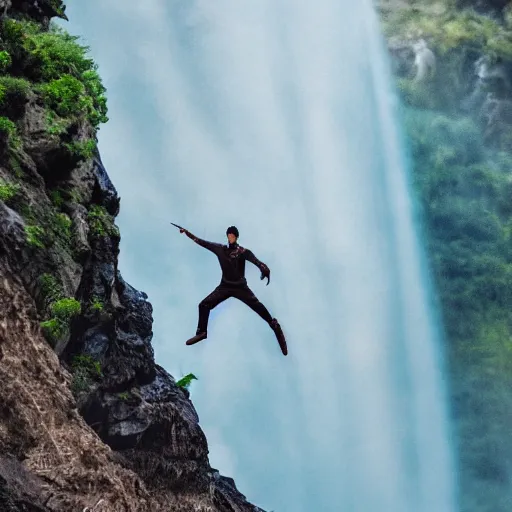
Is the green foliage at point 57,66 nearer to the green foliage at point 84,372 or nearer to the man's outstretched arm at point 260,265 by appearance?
the green foliage at point 84,372

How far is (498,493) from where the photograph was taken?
187ft

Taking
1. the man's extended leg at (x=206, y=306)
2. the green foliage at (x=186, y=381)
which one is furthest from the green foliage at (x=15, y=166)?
the green foliage at (x=186, y=381)

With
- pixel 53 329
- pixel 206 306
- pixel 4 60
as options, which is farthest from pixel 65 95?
pixel 206 306

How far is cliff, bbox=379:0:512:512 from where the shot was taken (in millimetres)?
57438

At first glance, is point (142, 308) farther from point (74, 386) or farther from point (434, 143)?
point (434, 143)

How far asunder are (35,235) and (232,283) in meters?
3.97

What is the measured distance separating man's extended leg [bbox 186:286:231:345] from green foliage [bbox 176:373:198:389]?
7435 mm

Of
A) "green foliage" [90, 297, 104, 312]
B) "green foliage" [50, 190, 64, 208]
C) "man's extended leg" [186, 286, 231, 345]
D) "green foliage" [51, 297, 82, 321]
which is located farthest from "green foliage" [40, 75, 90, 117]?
"man's extended leg" [186, 286, 231, 345]

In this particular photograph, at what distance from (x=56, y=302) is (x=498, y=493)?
55.4 m

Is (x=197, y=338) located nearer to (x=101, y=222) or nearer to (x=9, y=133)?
(x=9, y=133)

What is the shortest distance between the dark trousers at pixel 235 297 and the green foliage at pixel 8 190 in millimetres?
4096

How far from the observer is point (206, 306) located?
32.0 ft

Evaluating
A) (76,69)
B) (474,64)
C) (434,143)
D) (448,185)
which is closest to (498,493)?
(448,185)

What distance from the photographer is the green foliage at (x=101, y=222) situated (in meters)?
14.4
